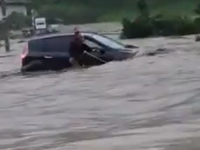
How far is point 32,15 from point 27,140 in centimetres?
7335

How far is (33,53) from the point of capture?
23.4 metres

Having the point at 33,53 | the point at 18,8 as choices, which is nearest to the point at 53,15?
the point at 18,8

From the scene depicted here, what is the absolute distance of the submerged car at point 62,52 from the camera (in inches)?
882

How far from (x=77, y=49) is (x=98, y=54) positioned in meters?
0.76

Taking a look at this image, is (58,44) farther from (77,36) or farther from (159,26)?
(159,26)

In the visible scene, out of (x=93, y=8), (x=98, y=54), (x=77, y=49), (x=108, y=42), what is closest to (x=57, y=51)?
(x=77, y=49)

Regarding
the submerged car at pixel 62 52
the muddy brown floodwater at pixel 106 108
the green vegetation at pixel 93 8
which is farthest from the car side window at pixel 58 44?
the green vegetation at pixel 93 8

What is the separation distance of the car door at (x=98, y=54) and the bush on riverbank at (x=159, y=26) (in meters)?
23.4

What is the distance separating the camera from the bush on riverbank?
1815 inches

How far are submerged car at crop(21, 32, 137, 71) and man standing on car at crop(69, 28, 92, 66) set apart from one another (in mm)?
166

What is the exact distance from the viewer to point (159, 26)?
49.5m

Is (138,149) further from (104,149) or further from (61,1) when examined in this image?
(61,1)

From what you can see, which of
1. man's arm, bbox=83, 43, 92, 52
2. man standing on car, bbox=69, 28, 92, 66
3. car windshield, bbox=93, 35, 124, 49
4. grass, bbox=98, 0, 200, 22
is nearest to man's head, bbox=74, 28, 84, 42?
man standing on car, bbox=69, 28, 92, 66

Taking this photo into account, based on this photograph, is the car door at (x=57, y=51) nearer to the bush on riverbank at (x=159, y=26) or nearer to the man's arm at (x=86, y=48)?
the man's arm at (x=86, y=48)
